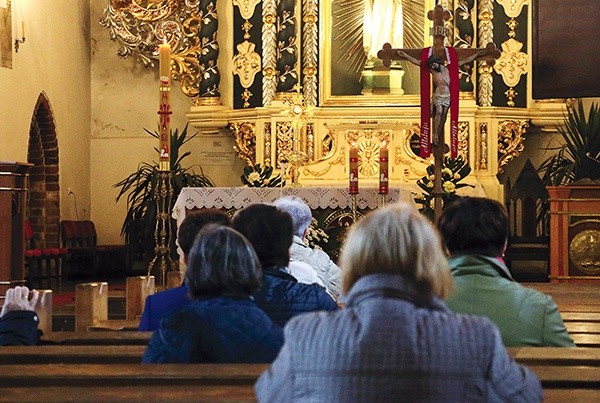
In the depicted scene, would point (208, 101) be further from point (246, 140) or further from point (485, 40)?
point (485, 40)

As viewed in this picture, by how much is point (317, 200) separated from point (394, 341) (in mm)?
9067

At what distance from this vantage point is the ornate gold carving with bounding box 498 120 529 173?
1431 cm

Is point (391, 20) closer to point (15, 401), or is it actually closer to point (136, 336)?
point (136, 336)

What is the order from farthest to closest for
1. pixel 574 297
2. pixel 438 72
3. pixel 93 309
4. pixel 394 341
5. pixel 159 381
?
pixel 438 72 → pixel 574 297 → pixel 93 309 → pixel 159 381 → pixel 394 341

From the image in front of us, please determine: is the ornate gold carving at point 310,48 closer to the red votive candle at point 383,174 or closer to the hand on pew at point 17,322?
the red votive candle at point 383,174

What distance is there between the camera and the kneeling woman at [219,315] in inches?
139

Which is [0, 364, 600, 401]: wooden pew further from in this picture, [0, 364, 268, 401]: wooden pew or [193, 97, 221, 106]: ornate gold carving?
[193, 97, 221, 106]: ornate gold carving

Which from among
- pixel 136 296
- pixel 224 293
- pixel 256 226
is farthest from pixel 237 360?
pixel 136 296

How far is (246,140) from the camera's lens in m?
14.7

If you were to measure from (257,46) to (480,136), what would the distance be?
276 centimetres

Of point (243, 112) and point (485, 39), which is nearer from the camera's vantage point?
point (485, 39)

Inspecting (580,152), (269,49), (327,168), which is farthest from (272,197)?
(580,152)

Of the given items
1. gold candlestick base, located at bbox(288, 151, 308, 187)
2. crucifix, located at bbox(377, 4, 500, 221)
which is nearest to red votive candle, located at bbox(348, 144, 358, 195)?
crucifix, located at bbox(377, 4, 500, 221)

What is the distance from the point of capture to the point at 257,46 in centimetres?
1467
